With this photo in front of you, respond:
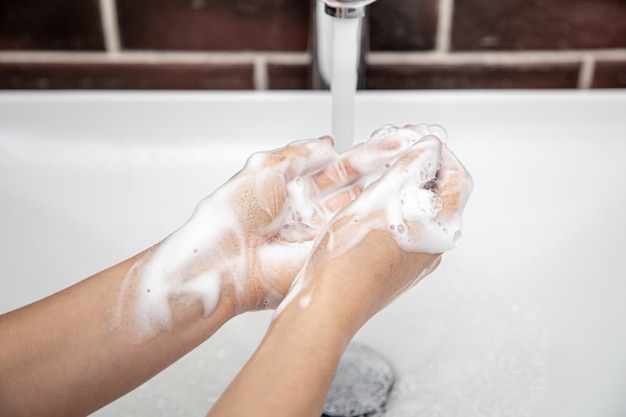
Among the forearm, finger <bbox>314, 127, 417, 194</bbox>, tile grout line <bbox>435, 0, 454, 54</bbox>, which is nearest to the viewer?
the forearm

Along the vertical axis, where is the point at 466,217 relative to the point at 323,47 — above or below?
below

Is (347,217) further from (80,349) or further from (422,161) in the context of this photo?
(80,349)

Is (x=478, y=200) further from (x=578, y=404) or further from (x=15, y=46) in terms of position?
(x=15, y=46)

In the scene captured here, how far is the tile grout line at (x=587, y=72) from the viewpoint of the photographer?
2.42 feet

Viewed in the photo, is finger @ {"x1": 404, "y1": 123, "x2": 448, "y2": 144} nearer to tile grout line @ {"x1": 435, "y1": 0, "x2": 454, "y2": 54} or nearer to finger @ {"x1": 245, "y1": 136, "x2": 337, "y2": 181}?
finger @ {"x1": 245, "y1": 136, "x2": 337, "y2": 181}

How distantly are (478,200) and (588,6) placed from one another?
24cm

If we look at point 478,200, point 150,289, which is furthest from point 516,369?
point 150,289

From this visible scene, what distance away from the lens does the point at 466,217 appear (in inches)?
25.3

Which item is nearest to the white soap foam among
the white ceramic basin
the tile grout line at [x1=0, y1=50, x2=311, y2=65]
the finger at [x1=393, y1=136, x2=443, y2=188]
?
the finger at [x1=393, y1=136, x2=443, y2=188]

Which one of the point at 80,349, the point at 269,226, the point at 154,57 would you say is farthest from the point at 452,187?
the point at 154,57

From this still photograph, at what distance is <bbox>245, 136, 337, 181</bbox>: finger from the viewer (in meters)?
0.52

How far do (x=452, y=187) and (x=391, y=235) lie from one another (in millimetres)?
59

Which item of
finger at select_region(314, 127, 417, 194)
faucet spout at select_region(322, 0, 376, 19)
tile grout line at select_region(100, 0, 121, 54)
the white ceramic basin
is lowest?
the white ceramic basin

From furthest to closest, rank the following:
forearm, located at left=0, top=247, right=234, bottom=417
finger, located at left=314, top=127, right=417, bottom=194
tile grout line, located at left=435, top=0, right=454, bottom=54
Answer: tile grout line, located at left=435, top=0, right=454, bottom=54, finger, located at left=314, top=127, right=417, bottom=194, forearm, located at left=0, top=247, right=234, bottom=417
